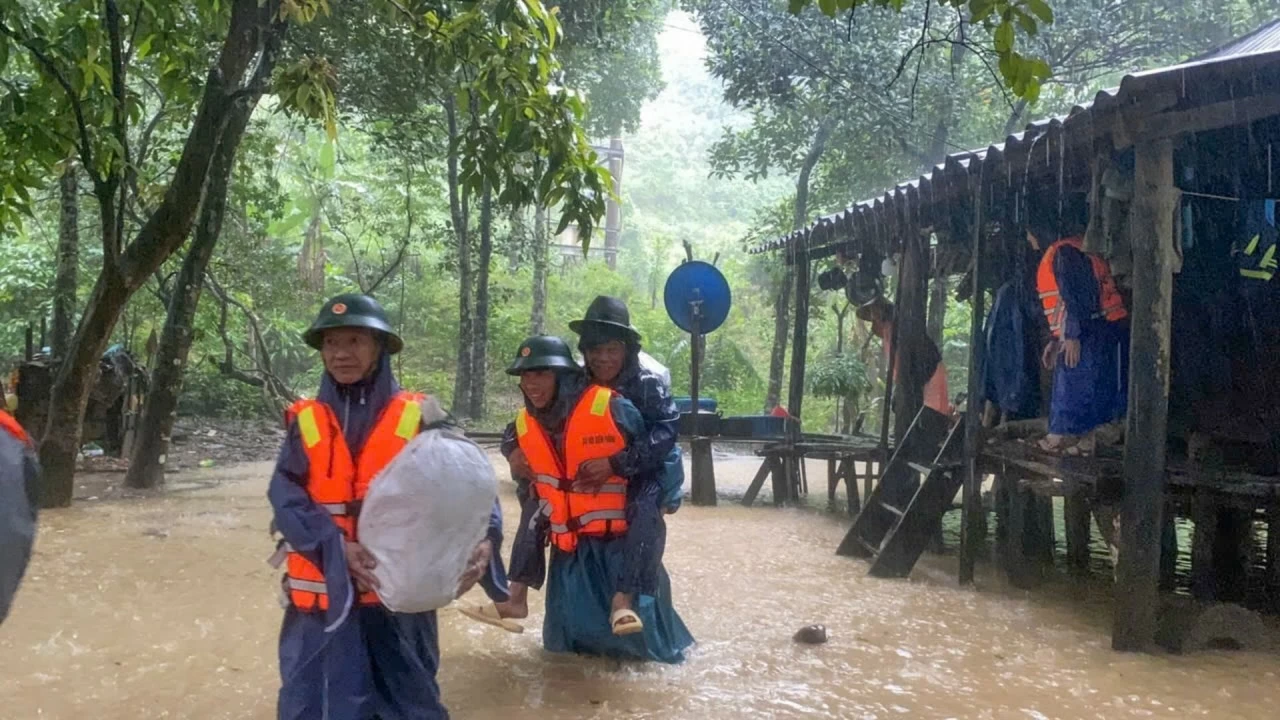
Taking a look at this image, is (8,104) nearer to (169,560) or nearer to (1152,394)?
(169,560)

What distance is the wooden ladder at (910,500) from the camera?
704 centimetres

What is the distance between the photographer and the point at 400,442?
2988 mm

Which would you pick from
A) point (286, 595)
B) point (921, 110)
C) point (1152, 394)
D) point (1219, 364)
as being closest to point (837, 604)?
point (1152, 394)

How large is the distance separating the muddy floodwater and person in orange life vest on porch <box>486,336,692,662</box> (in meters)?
0.19

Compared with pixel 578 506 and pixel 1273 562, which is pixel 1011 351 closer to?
pixel 1273 562

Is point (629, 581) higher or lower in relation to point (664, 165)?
lower

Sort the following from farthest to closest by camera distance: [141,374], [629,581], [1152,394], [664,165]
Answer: [664,165] → [141,374] → [1152,394] → [629,581]

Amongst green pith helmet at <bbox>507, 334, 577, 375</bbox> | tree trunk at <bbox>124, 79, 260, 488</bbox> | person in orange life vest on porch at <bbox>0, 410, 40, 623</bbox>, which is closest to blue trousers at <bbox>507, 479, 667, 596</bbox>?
green pith helmet at <bbox>507, 334, 577, 375</bbox>

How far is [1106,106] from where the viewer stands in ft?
16.3

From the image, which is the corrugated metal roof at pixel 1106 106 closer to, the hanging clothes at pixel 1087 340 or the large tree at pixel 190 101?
the hanging clothes at pixel 1087 340

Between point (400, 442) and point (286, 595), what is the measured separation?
2.02ft

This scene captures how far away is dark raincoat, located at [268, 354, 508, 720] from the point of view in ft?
9.55

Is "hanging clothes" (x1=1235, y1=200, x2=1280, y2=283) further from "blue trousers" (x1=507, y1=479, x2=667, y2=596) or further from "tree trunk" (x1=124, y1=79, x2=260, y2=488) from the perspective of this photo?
"tree trunk" (x1=124, y1=79, x2=260, y2=488)

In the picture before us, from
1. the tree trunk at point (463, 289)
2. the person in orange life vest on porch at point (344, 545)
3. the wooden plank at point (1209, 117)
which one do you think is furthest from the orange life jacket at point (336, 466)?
the tree trunk at point (463, 289)
